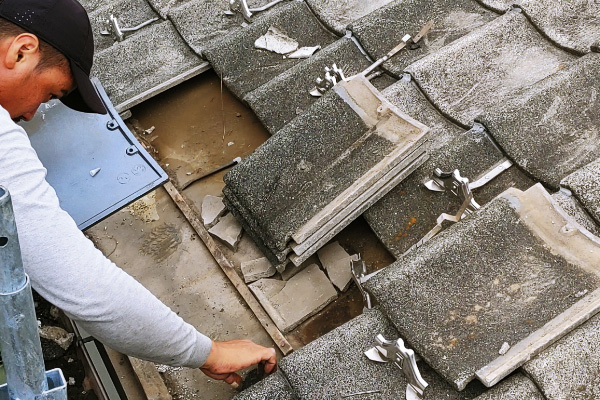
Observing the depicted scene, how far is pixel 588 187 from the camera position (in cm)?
335

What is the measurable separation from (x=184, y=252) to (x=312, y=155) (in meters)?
0.98

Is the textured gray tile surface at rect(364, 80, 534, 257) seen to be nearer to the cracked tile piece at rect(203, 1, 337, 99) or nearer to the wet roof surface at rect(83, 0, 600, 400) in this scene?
the wet roof surface at rect(83, 0, 600, 400)

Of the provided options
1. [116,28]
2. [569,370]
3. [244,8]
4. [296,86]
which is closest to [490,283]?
[569,370]

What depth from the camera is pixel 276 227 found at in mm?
3635

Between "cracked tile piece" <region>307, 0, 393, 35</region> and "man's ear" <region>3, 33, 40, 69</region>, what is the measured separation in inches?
109

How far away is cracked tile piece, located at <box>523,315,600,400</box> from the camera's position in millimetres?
2689

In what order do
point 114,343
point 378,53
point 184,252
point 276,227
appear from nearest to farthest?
point 114,343 → point 276,227 → point 184,252 → point 378,53

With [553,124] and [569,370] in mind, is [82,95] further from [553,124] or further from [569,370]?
[553,124]

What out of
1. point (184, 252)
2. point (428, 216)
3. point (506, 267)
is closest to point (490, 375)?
point (506, 267)

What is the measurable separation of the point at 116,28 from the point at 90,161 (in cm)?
148

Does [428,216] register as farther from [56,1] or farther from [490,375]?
[56,1]

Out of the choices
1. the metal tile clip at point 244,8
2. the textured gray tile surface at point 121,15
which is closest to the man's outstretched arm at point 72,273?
the metal tile clip at point 244,8

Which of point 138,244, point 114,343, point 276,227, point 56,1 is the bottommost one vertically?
point 138,244

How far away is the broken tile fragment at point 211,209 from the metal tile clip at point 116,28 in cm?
163
